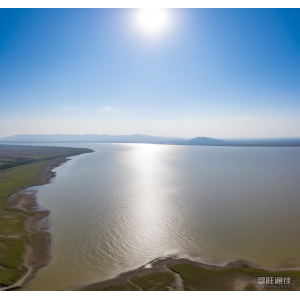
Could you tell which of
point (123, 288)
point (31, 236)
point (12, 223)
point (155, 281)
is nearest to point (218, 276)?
point (155, 281)

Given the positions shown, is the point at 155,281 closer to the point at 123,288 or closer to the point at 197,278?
the point at 123,288

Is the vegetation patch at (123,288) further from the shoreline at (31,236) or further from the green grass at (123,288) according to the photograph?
the shoreline at (31,236)

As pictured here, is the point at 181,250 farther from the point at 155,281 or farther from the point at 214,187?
the point at 214,187

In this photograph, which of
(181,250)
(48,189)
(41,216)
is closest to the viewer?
(181,250)

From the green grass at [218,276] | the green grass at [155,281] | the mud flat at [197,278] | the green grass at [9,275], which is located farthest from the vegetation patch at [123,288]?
the green grass at [9,275]

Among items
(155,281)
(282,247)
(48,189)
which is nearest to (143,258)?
(155,281)
